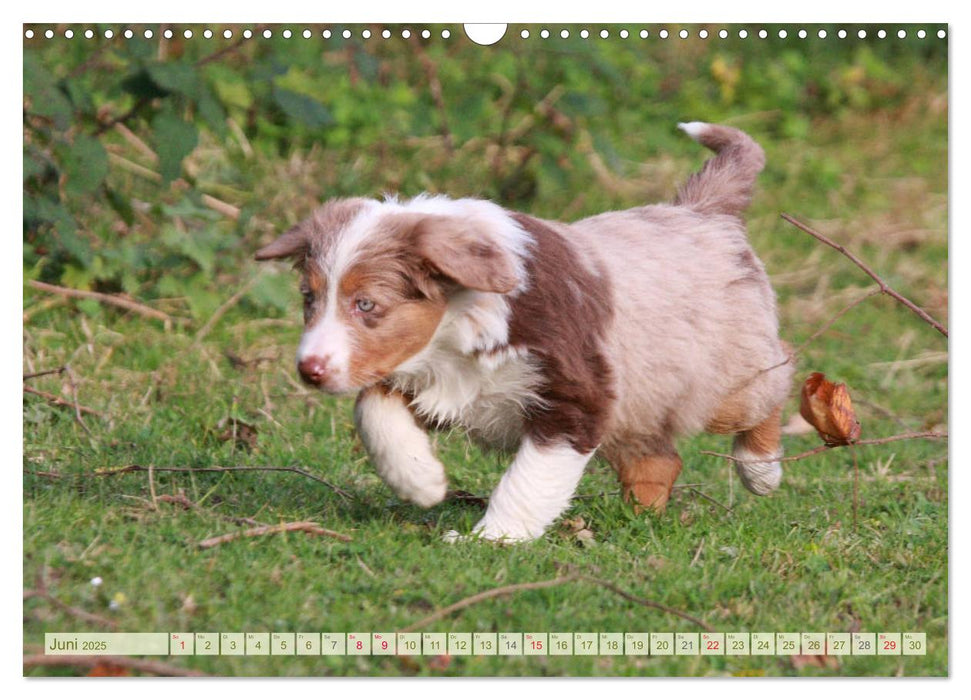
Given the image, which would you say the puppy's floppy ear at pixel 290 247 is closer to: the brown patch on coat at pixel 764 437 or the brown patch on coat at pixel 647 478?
the brown patch on coat at pixel 647 478

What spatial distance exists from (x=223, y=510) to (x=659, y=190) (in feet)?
16.8

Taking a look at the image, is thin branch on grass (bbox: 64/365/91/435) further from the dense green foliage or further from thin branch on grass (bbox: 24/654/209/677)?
thin branch on grass (bbox: 24/654/209/677)

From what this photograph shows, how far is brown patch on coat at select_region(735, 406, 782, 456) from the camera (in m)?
6.55

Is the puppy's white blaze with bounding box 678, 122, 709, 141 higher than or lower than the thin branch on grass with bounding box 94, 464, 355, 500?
higher

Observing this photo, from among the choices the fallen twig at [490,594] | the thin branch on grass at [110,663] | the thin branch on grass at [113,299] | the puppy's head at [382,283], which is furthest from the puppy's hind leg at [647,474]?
the thin branch on grass at [113,299]

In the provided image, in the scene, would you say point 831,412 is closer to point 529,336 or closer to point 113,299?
point 529,336

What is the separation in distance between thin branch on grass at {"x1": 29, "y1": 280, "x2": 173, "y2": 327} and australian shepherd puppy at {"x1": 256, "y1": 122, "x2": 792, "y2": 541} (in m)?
2.87

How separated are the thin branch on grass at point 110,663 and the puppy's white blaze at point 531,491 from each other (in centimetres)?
151

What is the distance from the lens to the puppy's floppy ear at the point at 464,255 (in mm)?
4910

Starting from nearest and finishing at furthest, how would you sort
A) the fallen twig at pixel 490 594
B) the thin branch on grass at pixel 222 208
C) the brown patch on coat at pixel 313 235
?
the fallen twig at pixel 490 594
the brown patch on coat at pixel 313 235
the thin branch on grass at pixel 222 208

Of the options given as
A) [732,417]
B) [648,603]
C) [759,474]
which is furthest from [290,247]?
[759,474]

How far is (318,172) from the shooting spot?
9633 mm

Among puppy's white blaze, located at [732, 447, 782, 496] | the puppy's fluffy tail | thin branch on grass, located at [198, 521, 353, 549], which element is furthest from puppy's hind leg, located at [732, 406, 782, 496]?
thin branch on grass, located at [198, 521, 353, 549]

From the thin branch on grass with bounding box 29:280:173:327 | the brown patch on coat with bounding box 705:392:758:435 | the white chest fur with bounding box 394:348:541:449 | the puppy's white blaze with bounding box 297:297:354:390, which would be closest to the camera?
the puppy's white blaze with bounding box 297:297:354:390
